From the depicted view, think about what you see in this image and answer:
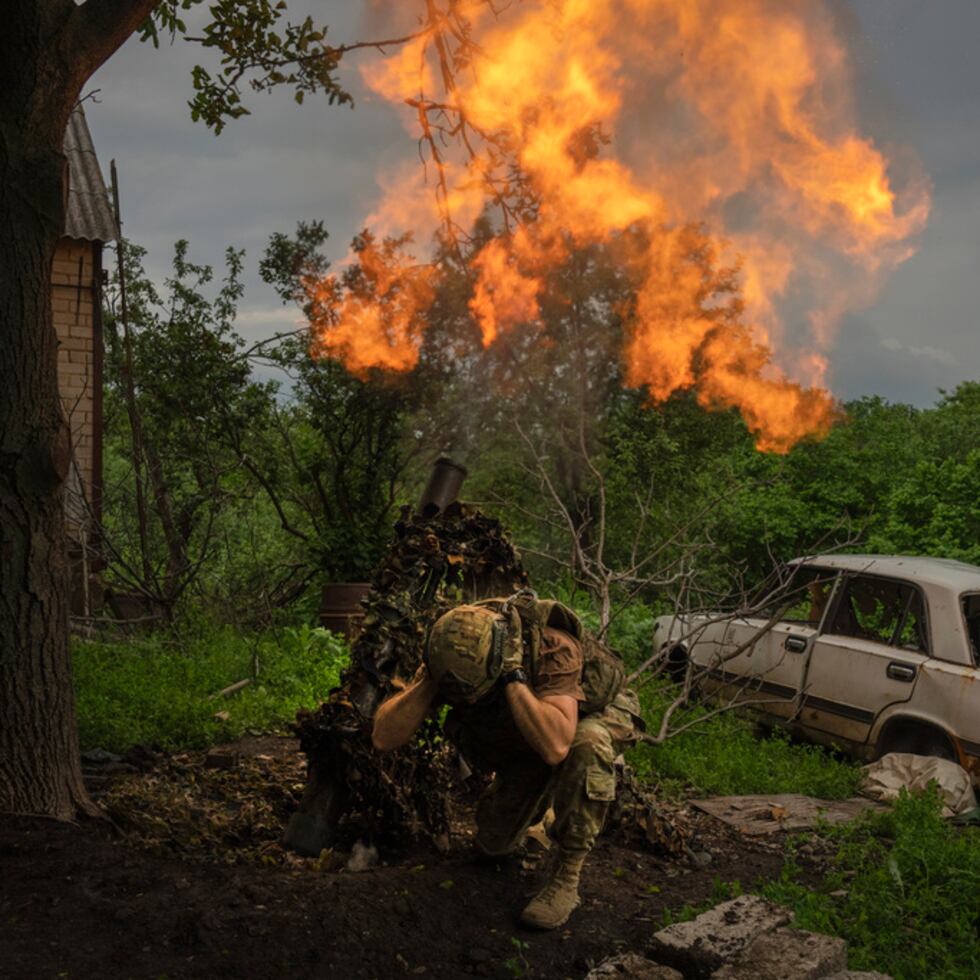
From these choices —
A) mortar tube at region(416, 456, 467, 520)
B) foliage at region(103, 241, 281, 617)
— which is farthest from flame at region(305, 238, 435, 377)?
mortar tube at region(416, 456, 467, 520)

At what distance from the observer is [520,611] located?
4.25 metres

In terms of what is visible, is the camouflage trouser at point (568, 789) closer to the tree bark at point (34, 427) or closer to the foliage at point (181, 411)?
the tree bark at point (34, 427)

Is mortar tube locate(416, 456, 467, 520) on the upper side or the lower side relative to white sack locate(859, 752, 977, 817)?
upper

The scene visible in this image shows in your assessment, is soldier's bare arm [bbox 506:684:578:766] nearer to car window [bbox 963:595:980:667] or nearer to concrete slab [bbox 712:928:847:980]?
concrete slab [bbox 712:928:847:980]

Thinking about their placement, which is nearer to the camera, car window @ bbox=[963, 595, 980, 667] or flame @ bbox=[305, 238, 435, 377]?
car window @ bbox=[963, 595, 980, 667]

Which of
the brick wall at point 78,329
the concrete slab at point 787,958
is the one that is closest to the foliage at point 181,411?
the brick wall at point 78,329

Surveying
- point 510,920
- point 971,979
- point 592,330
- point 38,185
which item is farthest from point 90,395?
point 971,979

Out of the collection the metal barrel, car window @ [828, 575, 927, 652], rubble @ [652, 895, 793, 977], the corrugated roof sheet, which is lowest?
rubble @ [652, 895, 793, 977]

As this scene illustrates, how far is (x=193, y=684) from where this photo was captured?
8.20 m

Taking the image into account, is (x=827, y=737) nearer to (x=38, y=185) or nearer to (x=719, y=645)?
(x=719, y=645)

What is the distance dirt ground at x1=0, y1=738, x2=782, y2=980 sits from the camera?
3.57 m

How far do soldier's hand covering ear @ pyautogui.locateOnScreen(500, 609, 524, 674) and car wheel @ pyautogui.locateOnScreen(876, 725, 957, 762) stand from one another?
3789 millimetres

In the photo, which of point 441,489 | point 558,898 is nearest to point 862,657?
point 441,489

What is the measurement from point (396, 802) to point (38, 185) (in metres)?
3.36
